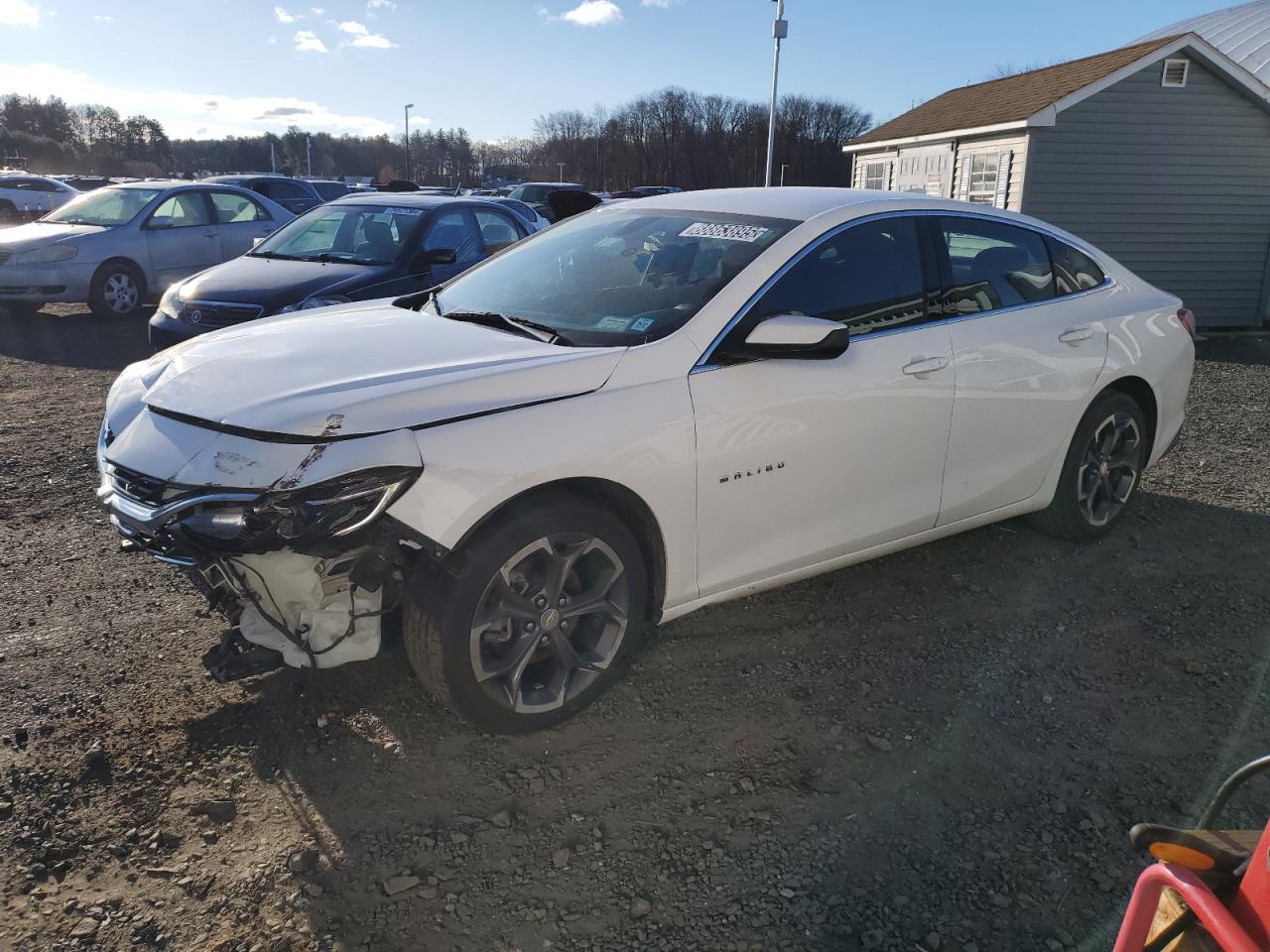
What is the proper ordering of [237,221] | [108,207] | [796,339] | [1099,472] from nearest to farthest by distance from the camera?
[796,339] < [1099,472] < [108,207] < [237,221]

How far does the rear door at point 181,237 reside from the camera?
11656mm

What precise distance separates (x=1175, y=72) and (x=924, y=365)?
13.0m

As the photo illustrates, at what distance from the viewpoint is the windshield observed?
1160 centimetres

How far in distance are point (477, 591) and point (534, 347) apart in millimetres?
908

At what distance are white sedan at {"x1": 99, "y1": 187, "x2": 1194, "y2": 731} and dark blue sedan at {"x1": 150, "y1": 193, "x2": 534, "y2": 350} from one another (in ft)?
11.4

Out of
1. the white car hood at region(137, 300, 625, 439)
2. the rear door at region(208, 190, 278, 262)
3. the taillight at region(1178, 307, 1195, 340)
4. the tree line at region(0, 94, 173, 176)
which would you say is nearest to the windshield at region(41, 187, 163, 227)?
the rear door at region(208, 190, 278, 262)

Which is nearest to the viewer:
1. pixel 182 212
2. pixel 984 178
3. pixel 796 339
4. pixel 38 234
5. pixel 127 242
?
pixel 796 339

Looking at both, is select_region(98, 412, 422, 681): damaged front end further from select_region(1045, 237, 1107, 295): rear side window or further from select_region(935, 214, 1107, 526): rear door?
select_region(1045, 237, 1107, 295): rear side window

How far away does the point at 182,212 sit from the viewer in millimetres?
11883

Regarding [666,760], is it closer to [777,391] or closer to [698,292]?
[777,391]

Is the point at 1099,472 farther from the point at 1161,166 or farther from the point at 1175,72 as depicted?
the point at 1175,72

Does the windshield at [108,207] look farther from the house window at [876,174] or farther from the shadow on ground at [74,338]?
the house window at [876,174]

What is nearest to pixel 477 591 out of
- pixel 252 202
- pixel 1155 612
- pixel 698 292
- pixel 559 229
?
pixel 698 292

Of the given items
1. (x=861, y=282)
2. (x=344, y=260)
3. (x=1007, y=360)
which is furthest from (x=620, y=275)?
(x=344, y=260)
